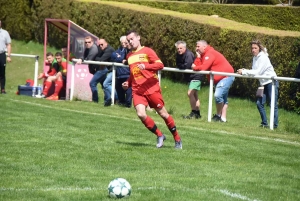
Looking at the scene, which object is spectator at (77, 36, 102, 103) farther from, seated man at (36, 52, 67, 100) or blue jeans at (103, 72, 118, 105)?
seated man at (36, 52, 67, 100)

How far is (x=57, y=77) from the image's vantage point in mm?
23609

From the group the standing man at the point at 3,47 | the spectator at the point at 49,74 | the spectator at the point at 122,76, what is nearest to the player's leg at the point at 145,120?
the spectator at the point at 122,76

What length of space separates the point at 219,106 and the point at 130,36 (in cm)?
535

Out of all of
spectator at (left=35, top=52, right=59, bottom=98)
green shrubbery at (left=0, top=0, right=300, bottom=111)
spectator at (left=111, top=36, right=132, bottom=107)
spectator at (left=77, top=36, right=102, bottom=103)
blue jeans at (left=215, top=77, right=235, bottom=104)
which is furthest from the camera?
spectator at (left=35, top=52, right=59, bottom=98)

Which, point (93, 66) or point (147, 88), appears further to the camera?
point (93, 66)

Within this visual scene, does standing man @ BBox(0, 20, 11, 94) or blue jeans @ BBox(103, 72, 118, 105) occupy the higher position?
standing man @ BBox(0, 20, 11, 94)

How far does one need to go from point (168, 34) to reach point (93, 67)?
4.68 meters

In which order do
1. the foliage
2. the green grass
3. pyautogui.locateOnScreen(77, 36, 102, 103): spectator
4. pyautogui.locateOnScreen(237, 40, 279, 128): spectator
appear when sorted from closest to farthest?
the green grass, pyautogui.locateOnScreen(237, 40, 279, 128): spectator, pyautogui.locateOnScreen(77, 36, 102, 103): spectator, the foliage

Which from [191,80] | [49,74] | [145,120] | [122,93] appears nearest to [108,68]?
[122,93]

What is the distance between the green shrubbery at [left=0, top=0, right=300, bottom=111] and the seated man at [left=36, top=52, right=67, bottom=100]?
3.86 meters

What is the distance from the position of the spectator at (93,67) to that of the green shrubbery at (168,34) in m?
3.74

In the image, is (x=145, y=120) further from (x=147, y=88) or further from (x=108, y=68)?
(x=108, y=68)

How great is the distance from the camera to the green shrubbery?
21.3 metres

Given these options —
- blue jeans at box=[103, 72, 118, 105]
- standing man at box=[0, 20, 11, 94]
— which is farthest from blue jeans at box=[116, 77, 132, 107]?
standing man at box=[0, 20, 11, 94]
